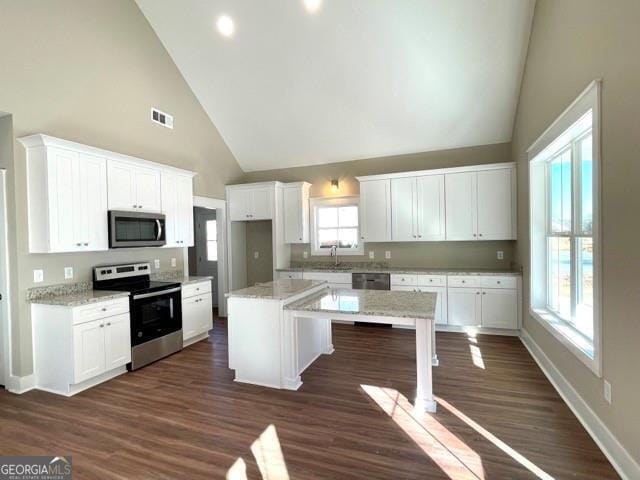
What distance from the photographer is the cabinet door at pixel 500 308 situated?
15.0ft

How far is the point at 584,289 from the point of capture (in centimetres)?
286

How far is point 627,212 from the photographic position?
189 cm

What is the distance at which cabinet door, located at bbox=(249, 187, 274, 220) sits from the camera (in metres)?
5.91

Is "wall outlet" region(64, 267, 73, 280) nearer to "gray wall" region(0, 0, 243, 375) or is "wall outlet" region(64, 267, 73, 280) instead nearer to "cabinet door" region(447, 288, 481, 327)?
"gray wall" region(0, 0, 243, 375)

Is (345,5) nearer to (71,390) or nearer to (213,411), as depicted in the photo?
(213,411)

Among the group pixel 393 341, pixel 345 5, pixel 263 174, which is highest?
pixel 345 5

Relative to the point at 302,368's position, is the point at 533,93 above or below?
above

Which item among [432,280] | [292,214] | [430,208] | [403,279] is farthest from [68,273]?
[430,208]

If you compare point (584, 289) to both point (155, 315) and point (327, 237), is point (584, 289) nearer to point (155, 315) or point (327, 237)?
point (327, 237)

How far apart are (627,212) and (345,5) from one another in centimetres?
339

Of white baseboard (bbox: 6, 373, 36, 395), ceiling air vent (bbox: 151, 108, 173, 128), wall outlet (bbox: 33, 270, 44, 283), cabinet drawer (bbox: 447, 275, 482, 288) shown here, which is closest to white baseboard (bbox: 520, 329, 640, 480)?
cabinet drawer (bbox: 447, 275, 482, 288)

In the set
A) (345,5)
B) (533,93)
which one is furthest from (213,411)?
(533,93)

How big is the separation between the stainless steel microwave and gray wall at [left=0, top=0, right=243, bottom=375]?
38 centimetres

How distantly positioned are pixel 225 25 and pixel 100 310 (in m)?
3.65
